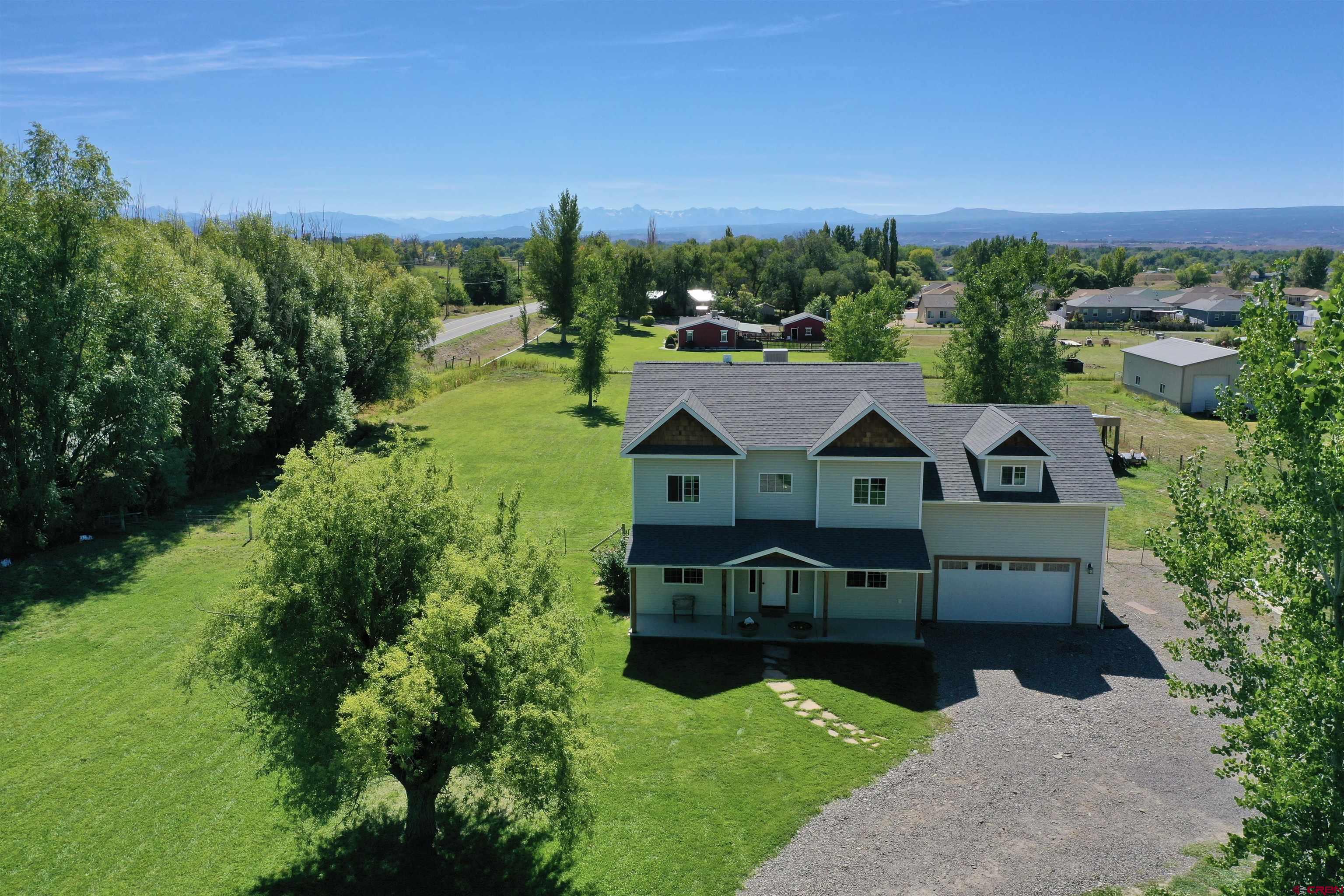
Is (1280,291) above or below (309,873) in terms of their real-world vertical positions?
above

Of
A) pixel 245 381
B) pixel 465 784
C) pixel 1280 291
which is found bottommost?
pixel 465 784

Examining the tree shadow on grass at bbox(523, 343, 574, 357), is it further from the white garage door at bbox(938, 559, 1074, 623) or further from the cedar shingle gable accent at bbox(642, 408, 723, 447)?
the white garage door at bbox(938, 559, 1074, 623)

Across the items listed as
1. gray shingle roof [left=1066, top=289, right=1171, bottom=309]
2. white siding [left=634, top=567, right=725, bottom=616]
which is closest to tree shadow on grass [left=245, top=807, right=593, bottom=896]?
white siding [left=634, top=567, right=725, bottom=616]

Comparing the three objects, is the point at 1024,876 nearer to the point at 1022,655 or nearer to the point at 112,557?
the point at 1022,655

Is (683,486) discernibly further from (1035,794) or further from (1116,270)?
(1116,270)

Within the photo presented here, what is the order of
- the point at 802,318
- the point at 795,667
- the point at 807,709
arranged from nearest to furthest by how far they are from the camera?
1. the point at 807,709
2. the point at 795,667
3. the point at 802,318

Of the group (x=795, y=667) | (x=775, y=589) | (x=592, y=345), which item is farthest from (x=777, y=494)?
(x=592, y=345)

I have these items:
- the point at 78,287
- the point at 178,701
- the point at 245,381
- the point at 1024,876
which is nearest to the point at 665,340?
the point at 245,381

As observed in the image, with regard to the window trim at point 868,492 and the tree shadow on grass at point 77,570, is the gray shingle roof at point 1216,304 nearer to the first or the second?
the window trim at point 868,492
